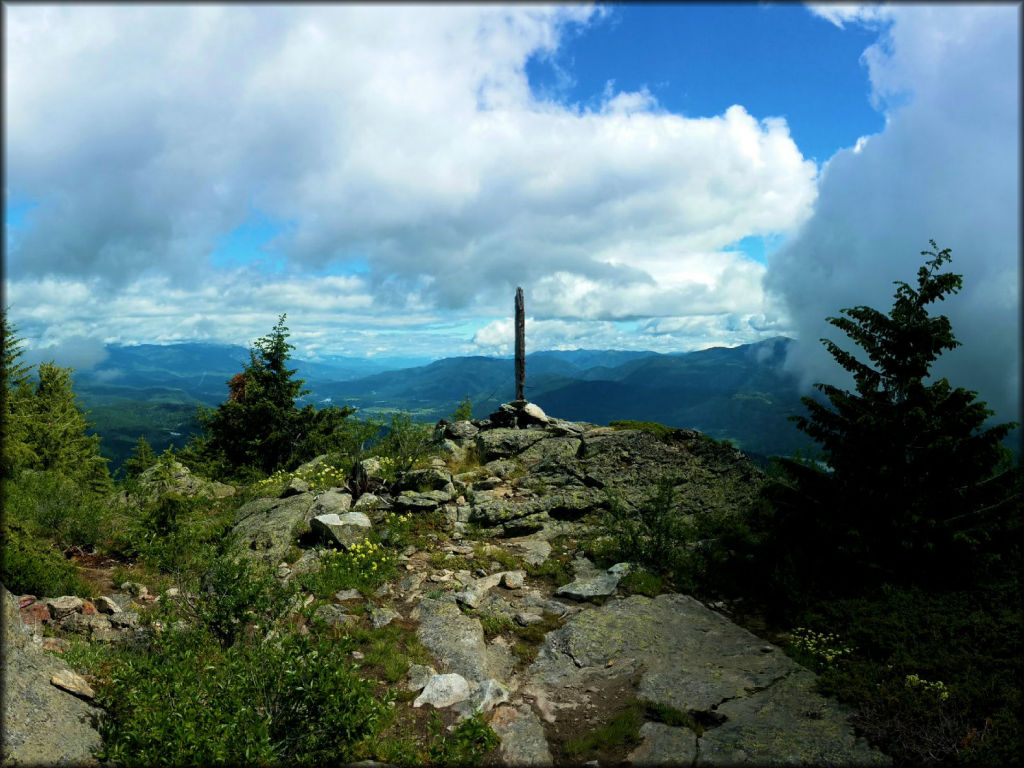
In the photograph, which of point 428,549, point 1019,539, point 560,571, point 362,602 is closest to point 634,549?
point 560,571

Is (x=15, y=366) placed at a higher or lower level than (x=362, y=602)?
higher

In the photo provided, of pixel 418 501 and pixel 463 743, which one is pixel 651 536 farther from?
pixel 463 743

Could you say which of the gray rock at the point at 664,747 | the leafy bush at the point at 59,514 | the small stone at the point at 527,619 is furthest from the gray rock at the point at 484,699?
the leafy bush at the point at 59,514

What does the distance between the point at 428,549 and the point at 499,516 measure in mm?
2530

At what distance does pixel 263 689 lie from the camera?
6.18 m

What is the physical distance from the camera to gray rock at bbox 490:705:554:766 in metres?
6.40

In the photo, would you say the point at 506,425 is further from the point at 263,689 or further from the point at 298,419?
the point at 263,689

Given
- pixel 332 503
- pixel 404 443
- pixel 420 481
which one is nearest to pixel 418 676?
pixel 332 503

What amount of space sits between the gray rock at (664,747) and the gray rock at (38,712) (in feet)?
20.1

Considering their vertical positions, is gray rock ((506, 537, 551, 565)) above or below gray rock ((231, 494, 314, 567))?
below

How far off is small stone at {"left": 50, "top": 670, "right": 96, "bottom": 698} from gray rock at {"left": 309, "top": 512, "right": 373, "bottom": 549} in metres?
5.66

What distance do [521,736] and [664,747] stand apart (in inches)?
72.3

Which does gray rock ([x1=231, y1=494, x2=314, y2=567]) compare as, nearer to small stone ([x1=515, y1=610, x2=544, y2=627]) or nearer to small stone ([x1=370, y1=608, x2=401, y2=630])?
small stone ([x1=370, y1=608, x2=401, y2=630])

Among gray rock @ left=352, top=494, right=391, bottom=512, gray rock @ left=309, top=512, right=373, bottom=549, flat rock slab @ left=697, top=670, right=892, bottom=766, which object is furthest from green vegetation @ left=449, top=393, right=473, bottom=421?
flat rock slab @ left=697, top=670, right=892, bottom=766
